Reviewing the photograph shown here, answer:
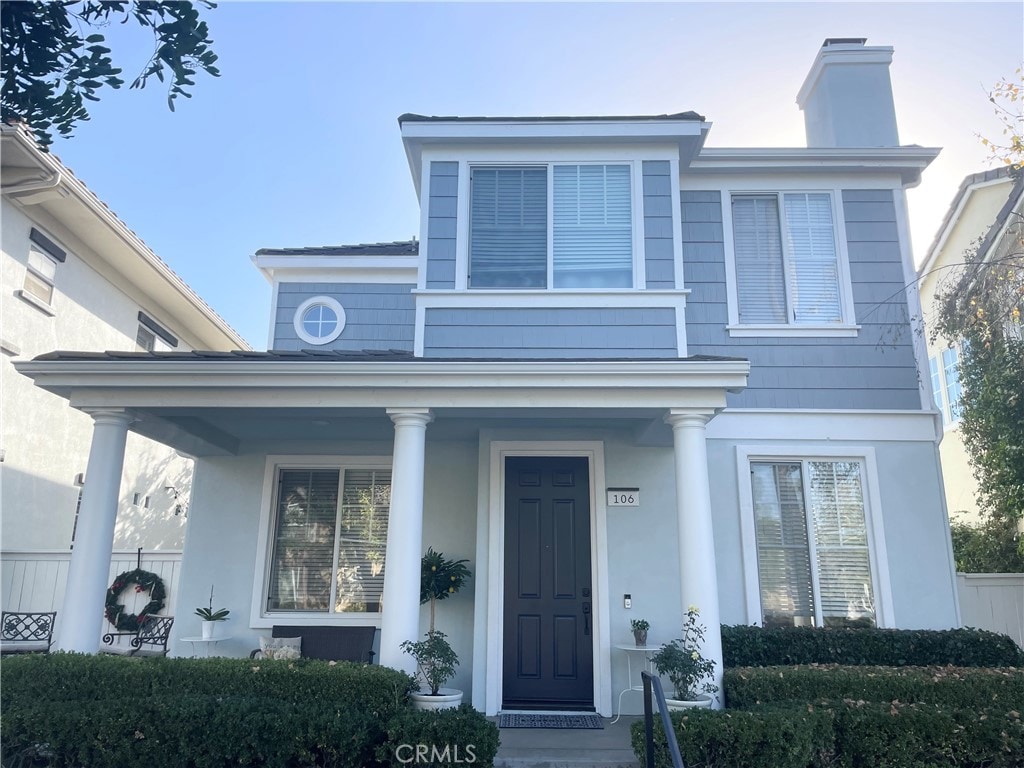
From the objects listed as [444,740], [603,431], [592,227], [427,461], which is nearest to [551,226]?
[592,227]

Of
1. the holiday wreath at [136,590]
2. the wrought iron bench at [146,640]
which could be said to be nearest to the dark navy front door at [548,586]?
the wrought iron bench at [146,640]

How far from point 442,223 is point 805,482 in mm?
4743

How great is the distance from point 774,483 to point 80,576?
6.65 meters

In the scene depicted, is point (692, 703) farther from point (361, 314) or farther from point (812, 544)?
point (361, 314)

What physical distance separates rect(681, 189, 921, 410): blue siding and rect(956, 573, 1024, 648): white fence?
2.74 metres

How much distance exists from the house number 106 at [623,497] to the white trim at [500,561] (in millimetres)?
100

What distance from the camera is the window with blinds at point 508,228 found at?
7807 millimetres

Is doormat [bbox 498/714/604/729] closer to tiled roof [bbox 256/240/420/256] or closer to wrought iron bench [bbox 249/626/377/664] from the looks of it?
wrought iron bench [bbox 249/626/377/664]

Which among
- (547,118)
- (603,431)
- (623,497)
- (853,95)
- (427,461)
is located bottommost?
(623,497)

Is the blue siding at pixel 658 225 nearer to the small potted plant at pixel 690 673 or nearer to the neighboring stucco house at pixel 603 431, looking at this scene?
the neighboring stucco house at pixel 603 431

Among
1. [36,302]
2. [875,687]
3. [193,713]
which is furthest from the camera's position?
[36,302]

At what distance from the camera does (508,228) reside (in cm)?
795

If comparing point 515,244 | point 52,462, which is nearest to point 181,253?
point 52,462

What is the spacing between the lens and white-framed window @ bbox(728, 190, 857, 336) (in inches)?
322
